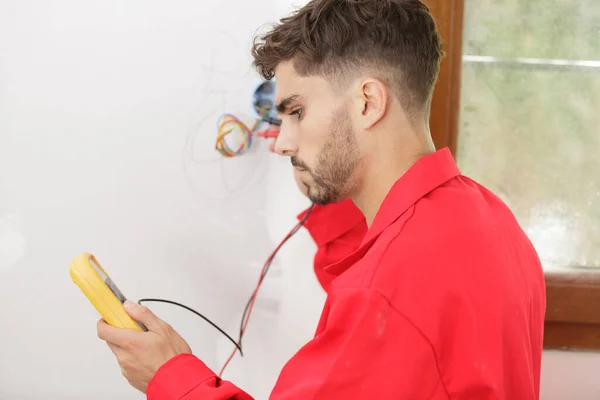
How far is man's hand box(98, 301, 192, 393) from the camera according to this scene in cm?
79

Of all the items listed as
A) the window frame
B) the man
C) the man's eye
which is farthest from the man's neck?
the window frame

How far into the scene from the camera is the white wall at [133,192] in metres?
1.11

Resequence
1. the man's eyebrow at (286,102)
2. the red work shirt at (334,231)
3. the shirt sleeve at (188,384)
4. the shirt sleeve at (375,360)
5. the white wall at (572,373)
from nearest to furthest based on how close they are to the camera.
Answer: the shirt sleeve at (375,360) → the shirt sleeve at (188,384) → the man's eyebrow at (286,102) → the red work shirt at (334,231) → the white wall at (572,373)

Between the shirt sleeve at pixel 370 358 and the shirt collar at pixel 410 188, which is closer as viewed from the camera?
the shirt sleeve at pixel 370 358

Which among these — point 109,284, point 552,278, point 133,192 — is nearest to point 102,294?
point 109,284

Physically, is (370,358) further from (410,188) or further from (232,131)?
(232,131)

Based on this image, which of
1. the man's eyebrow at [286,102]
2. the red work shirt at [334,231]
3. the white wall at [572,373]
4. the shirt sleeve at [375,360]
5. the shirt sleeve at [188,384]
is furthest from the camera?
the white wall at [572,373]

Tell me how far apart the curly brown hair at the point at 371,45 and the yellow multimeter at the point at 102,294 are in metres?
0.40

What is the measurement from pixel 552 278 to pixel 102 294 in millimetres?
851

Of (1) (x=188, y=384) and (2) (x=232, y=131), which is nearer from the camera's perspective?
(1) (x=188, y=384)

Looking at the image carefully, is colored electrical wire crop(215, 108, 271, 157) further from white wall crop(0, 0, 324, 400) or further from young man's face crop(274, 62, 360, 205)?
young man's face crop(274, 62, 360, 205)

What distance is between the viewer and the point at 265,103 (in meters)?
1.11

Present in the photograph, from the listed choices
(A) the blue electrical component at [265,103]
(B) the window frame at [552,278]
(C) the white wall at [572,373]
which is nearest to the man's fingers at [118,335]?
(A) the blue electrical component at [265,103]

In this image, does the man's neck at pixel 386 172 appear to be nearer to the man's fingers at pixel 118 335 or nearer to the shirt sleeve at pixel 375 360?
the shirt sleeve at pixel 375 360
